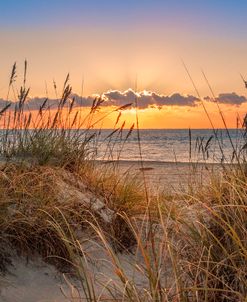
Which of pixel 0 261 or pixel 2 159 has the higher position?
pixel 2 159

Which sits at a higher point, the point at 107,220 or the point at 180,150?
the point at 107,220

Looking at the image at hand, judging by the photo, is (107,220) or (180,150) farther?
(180,150)

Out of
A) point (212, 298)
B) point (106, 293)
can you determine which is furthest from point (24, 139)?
point (212, 298)

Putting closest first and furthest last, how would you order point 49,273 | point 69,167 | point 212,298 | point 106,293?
point 212,298 → point 106,293 → point 49,273 → point 69,167

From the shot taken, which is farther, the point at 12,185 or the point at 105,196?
the point at 105,196

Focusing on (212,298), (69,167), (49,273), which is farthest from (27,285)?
(69,167)

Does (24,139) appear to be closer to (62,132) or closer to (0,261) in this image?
(62,132)

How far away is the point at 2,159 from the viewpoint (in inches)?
176

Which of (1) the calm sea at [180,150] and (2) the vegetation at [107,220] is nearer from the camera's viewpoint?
(2) the vegetation at [107,220]

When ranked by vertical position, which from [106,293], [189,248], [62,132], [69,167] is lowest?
[106,293]

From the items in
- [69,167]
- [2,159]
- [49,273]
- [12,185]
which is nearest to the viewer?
[49,273]

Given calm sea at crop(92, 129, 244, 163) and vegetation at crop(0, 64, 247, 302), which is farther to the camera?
calm sea at crop(92, 129, 244, 163)

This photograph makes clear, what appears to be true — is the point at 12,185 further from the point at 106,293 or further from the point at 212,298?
the point at 212,298

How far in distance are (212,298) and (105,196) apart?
2195mm
